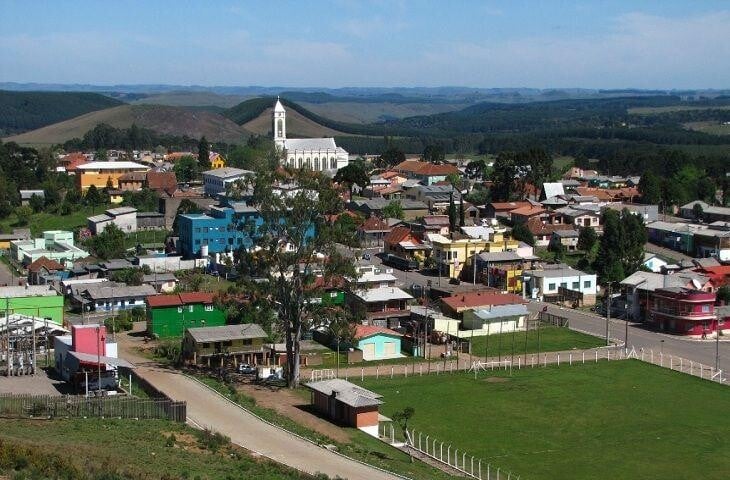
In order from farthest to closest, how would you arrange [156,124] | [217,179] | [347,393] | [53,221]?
[156,124], [217,179], [53,221], [347,393]

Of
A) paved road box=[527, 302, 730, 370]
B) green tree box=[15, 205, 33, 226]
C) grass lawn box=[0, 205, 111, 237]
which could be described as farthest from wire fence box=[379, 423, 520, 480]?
green tree box=[15, 205, 33, 226]

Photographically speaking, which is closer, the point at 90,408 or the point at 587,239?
the point at 90,408

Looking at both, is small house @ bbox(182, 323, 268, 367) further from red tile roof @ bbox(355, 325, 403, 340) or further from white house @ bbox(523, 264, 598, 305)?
white house @ bbox(523, 264, 598, 305)

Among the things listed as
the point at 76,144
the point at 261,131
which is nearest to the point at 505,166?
the point at 76,144

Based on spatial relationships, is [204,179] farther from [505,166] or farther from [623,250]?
[623,250]

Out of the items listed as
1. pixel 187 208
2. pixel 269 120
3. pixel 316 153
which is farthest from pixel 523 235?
pixel 269 120

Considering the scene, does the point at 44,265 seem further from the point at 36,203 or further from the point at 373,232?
the point at 36,203
